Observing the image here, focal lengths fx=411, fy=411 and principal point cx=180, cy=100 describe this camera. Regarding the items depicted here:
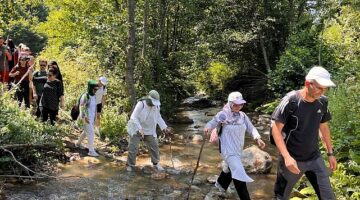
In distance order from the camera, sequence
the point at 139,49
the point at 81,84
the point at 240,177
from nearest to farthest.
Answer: the point at 240,177
the point at 81,84
the point at 139,49

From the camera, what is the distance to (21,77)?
1066 cm

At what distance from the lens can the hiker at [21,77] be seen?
1065 cm

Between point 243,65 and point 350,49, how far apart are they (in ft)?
25.8

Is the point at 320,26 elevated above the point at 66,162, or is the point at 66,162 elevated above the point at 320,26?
the point at 320,26

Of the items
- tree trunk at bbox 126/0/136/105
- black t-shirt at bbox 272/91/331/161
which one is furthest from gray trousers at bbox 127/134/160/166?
tree trunk at bbox 126/0/136/105

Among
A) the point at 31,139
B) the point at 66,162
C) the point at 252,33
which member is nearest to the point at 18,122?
the point at 31,139

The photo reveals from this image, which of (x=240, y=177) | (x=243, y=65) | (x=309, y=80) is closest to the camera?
(x=309, y=80)

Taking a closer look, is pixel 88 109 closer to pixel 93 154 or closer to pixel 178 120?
pixel 93 154

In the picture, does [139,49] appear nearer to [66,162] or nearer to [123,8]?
[123,8]

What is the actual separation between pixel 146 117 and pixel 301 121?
445cm

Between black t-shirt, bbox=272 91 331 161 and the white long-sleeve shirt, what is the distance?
13.5ft

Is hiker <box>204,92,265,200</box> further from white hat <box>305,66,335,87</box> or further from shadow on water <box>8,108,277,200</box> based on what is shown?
white hat <box>305,66,335,87</box>

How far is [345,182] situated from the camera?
662 cm

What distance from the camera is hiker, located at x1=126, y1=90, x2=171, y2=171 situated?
27.7 feet
